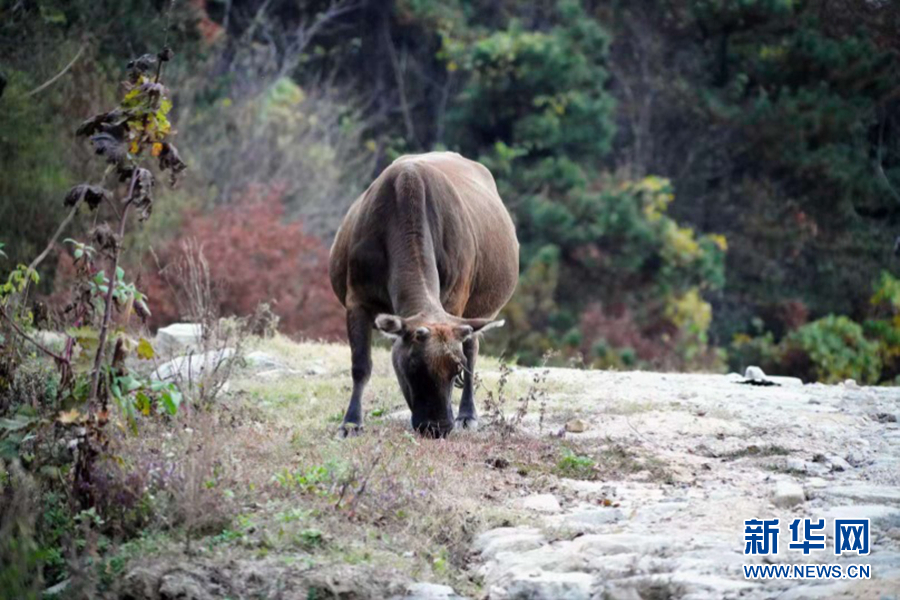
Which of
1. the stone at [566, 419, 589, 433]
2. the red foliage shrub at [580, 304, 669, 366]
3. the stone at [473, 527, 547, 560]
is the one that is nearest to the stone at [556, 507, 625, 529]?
the stone at [473, 527, 547, 560]

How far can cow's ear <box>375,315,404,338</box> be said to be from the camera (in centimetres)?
789

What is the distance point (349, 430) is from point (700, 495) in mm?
2676

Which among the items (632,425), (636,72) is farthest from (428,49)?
(632,425)

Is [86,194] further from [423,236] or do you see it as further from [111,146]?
[423,236]

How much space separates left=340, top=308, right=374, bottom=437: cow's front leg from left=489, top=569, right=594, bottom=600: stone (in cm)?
307

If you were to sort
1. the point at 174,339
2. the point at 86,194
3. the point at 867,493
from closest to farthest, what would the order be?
1. the point at 86,194
2. the point at 867,493
3. the point at 174,339

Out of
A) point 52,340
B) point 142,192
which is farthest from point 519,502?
point 52,340

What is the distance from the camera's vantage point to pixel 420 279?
27.9 feet

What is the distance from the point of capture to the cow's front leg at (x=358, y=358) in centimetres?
868

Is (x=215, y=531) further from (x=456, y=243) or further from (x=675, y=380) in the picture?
(x=675, y=380)

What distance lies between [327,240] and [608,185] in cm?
698

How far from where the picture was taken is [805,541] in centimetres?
593

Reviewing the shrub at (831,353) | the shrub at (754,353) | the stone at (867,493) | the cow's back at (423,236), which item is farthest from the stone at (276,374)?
the shrub at (754,353)

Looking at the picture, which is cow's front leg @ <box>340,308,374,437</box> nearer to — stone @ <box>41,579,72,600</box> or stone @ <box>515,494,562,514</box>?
stone @ <box>515,494,562,514</box>
